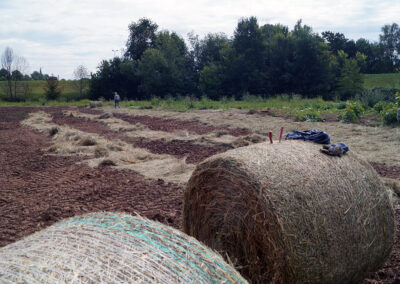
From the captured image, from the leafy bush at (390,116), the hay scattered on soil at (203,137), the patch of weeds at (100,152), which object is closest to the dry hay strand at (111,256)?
the patch of weeds at (100,152)

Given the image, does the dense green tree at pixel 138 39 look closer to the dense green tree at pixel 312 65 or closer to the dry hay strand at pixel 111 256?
the dense green tree at pixel 312 65

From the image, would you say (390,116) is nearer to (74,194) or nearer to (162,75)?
(74,194)

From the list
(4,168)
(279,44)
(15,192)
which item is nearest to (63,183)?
(15,192)

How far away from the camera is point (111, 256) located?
2078 mm

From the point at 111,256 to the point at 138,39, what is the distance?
70.7 meters

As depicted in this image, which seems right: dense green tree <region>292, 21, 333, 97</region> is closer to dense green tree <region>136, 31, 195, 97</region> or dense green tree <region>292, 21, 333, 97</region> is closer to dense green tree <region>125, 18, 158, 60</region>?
dense green tree <region>136, 31, 195, 97</region>

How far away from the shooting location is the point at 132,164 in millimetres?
9883

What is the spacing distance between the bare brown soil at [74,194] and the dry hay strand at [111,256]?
2.67 meters

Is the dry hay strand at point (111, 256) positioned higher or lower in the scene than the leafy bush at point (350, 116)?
higher

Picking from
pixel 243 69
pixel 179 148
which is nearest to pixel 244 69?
pixel 243 69

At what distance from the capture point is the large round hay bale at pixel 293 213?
10.4ft

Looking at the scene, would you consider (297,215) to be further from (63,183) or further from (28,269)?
(63,183)

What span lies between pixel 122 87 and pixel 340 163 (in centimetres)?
5550

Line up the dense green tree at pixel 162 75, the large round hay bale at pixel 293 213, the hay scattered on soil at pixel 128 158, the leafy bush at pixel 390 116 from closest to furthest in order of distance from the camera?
the large round hay bale at pixel 293 213
the hay scattered on soil at pixel 128 158
the leafy bush at pixel 390 116
the dense green tree at pixel 162 75
